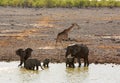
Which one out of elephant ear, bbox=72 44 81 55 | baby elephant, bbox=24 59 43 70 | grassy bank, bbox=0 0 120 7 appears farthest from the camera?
grassy bank, bbox=0 0 120 7

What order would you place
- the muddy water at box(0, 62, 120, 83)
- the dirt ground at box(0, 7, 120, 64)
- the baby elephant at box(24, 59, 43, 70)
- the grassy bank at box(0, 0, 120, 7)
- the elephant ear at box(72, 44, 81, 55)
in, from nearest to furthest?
the muddy water at box(0, 62, 120, 83) → the baby elephant at box(24, 59, 43, 70) → the elephant ear at box(72, 44, 81, 55) → the dirt ground at box(0, 7, 120, 64) → the grassy bank at box(0, 0, 120, 7)

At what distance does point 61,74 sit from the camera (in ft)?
55.8

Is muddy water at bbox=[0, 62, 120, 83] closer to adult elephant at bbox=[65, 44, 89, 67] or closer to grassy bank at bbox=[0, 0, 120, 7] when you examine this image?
adult elephant at bbox=[65, 44, 89, 67]

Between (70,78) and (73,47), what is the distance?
235 centimetres

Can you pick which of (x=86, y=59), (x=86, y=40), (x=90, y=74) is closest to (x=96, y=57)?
(x=86, y=59)

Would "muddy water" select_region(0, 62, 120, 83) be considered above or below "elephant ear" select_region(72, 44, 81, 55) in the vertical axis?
below

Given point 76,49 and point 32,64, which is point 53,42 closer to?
point 76,49

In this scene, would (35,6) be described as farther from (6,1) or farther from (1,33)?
(1,33)

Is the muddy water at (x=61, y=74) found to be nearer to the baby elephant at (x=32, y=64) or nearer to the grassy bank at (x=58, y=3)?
the baby elephant at (x=32, y=64)

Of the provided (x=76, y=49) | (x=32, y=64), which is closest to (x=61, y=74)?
(x=32, y=64)

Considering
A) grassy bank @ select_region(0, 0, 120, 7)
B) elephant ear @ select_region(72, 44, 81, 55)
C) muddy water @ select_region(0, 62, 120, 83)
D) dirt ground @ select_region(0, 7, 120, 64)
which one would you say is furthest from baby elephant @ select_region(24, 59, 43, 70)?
grassy bank @ select_region(0, 0, 120, 7)

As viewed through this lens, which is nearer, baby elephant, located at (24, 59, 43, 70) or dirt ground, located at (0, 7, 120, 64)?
baby elephant, located at (24, 59, 43, 70)

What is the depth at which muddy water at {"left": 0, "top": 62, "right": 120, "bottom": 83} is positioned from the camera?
15.9 meters

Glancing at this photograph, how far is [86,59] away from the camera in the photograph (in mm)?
18672
